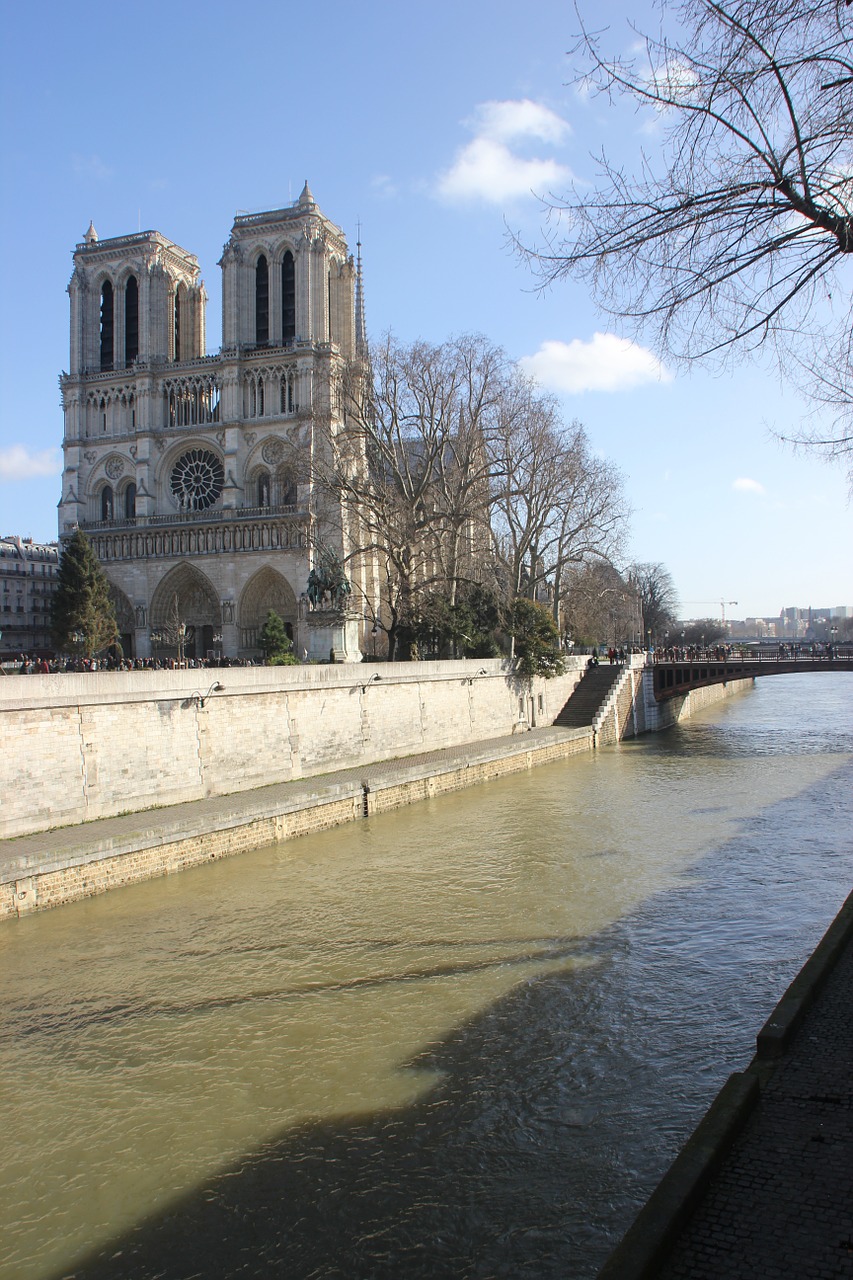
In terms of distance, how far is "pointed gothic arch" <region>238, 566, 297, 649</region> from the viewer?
49.4 m

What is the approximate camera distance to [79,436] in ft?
178

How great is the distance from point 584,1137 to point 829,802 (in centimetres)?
1491

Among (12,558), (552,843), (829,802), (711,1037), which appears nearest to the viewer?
(711,1037)

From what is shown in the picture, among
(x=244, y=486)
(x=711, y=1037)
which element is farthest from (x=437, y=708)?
(x=244, y=486)

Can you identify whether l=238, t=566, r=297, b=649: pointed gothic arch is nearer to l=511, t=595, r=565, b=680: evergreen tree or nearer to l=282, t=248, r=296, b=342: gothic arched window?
l=282, t=248, r=296, b=342: gothic arched window

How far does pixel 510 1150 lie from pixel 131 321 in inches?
2210

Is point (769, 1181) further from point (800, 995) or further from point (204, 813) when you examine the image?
point (204, 813)

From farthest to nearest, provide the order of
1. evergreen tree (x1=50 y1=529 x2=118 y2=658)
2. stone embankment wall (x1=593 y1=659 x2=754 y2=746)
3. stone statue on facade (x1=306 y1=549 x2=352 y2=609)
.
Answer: evergreen tree (x1=50 y1=529 x2=118 y2=658) < stone embankment wall (x1=593 y1=659 x2=754 y2=746) < stone statue on facade (x1=306 y1=549 x2=352 y2=609)

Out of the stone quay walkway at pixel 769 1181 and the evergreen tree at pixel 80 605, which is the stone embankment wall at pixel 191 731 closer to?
the stone quay walkway at pixel 769 1181

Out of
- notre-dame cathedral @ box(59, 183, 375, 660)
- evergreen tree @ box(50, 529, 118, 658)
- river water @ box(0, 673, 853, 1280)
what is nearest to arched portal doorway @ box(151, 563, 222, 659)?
notre-dame cathedral @ box(59, 183, 375, 660)

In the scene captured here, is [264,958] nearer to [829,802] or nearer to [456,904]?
[456,904]

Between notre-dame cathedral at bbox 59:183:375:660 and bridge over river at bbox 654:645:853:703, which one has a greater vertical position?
notre-dame cathedral at bbox 59:183:375:660

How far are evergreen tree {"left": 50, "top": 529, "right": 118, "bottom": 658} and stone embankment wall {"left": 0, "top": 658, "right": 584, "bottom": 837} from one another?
24.5 meters

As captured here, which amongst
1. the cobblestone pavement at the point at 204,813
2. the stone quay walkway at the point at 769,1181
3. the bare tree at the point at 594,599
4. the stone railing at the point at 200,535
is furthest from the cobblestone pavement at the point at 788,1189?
the stone railing at the point at 200,535
